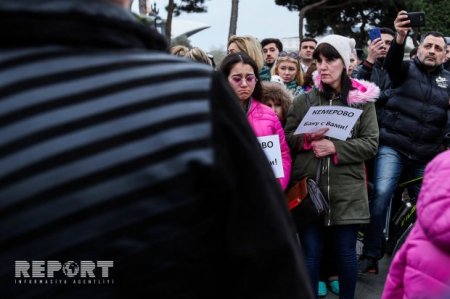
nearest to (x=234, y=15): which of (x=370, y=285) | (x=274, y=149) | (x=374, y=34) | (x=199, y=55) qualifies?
(x=374, y=34)

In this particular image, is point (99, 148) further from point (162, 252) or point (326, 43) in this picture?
point (326, 43)

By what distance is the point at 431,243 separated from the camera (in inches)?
76.4

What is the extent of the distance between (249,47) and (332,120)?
4.48 ft

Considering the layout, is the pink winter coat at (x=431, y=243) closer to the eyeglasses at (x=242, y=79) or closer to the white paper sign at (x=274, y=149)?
the white paper sign at (x=274, y=149)

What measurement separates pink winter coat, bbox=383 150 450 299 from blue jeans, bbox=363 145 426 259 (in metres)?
2.70

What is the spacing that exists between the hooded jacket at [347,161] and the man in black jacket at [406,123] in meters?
0.90

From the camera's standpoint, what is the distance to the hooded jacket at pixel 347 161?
3.82 meters

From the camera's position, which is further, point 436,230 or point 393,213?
point 393,213

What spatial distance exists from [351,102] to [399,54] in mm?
1062

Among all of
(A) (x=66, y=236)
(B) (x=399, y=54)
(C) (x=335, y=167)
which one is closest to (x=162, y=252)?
(A) (x=66, y=236)

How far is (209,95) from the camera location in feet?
2.91

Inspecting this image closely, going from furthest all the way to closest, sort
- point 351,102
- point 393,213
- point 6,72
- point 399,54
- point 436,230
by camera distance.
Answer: point 393,213
point 399,54
point 351,102
point 436,230
point 6,72

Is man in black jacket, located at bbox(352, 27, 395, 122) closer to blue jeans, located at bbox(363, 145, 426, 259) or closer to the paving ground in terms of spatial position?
blue jeans, located at bbox(363, 145, 426, 259)

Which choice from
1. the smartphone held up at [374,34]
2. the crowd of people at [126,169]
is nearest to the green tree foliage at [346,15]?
the smartphone held up at [374,34]
